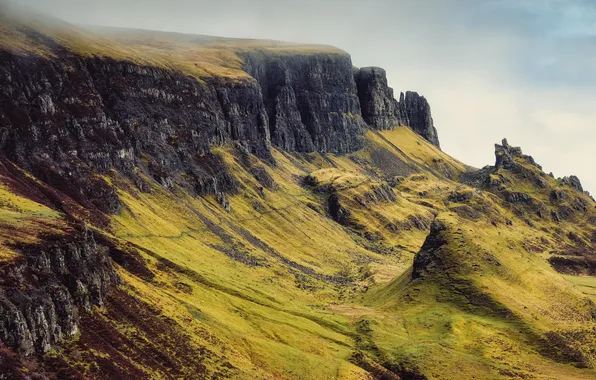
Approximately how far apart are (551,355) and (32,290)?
125m

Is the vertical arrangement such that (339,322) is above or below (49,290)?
below

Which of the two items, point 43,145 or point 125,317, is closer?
point 125,317

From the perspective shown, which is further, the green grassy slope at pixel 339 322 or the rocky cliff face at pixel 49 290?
the green grassy slope at pixel 339 322

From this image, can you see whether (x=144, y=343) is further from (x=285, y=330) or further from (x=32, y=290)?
(x=285, y=330)

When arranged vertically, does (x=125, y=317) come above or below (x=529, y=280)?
below

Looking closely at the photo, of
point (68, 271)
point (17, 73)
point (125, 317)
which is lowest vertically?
point (125, 317)

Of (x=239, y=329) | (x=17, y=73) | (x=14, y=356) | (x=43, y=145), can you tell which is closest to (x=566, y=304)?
(x=239, y=329)

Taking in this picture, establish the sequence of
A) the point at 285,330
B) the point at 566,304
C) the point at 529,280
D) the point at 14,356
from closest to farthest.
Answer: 1. the point at 14,356
2. the point at 285,330
3. the point at 566,304
4. the point at 529,280

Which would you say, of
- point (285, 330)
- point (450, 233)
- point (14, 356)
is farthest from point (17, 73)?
point (450, 233)

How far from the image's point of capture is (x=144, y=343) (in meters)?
104

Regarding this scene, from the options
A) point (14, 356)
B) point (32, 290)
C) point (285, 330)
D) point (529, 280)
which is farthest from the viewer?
point (529, 280)

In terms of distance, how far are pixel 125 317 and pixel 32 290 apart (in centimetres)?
2615

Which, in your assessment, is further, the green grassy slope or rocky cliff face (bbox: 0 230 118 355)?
the green grassy slope

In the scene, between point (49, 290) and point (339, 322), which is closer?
point (49, 290)
